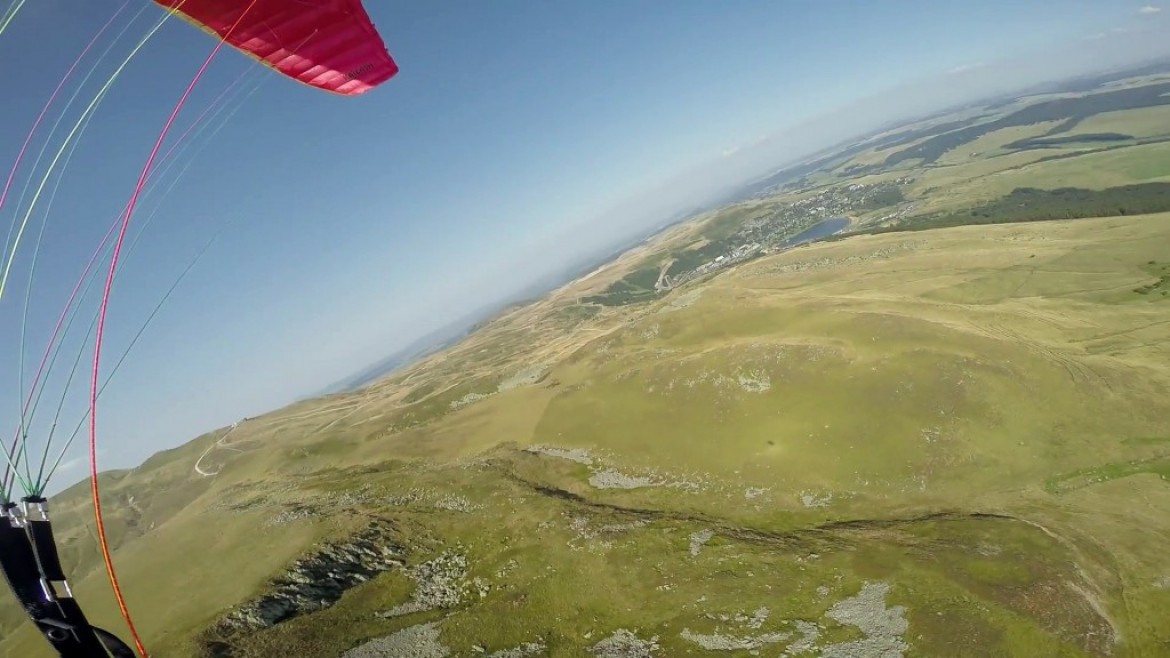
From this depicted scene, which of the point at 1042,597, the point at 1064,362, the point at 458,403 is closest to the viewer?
the point at 1042,597

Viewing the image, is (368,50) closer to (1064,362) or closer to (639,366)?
(639,366)

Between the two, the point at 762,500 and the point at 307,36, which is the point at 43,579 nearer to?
the point at 307,36

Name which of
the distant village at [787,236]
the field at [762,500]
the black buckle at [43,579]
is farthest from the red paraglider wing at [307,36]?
the distant village at [787,236]

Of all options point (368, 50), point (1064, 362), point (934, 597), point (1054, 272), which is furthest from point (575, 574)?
point (1054, 272)

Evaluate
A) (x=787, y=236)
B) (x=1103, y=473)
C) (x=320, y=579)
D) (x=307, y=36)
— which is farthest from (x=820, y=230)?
(x=307, y=36)

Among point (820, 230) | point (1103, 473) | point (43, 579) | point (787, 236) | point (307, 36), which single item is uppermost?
point (307, 36)

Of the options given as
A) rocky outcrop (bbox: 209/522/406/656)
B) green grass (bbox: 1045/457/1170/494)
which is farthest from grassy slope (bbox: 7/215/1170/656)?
rocky outcrop (bbox: 209/522/406/656)

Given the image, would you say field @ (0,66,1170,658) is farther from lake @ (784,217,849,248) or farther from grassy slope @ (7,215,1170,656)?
lake @ (784,217,849,248)
